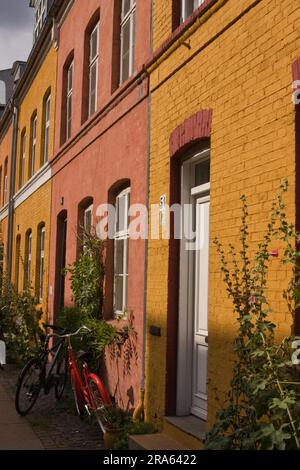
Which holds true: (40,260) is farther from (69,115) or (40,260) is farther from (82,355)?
(82,355)

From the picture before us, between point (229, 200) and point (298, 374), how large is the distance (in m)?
1.87

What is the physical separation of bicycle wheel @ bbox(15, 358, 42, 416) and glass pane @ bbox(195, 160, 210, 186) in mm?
3731

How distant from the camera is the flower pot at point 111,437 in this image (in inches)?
253

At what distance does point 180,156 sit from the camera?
21.9 ft

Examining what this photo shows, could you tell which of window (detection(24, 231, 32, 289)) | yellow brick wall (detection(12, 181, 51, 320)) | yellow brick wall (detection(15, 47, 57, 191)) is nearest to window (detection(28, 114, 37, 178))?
yellow brick wall (detection(15, 47, 57, 191))

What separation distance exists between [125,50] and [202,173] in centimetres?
351

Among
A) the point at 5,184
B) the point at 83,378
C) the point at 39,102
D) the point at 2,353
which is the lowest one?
the point at 2,353

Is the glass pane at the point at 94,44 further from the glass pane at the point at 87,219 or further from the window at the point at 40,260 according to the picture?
the window at the point at 40,260

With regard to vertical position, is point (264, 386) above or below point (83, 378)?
above

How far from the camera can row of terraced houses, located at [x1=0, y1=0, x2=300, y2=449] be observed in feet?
16.1

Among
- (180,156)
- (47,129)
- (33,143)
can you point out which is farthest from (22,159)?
(180,156)

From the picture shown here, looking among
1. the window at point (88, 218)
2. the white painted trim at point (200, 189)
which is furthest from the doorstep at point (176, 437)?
the window at point (88, 218)

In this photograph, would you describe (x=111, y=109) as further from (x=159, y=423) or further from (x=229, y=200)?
(x=159, y=423)
